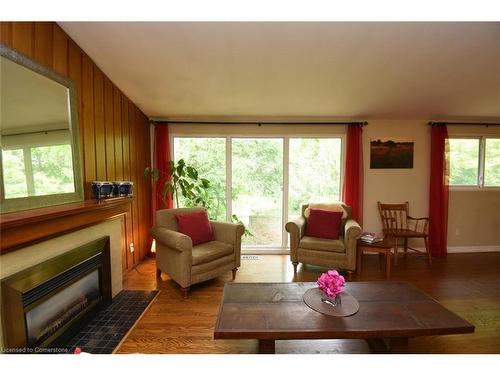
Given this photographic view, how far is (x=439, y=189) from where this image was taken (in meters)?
3.31

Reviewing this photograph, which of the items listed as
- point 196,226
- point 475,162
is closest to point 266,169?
point 196,226

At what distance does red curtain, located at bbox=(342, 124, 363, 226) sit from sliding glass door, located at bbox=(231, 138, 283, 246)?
3.36ft

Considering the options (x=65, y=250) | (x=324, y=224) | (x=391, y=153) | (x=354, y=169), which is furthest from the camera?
(x=391, y=153)

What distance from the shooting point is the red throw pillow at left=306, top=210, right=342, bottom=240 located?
284cm

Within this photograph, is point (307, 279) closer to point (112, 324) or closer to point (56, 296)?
point (112, 324)

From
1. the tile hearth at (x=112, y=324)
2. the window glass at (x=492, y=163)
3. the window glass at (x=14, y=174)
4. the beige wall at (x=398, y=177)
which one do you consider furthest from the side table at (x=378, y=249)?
the window glass at (x=14, y=174)

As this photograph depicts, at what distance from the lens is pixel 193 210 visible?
109 inches

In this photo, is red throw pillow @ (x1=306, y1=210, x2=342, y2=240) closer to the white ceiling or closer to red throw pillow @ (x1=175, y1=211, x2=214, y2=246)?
red throw pillow @ (x1=175, y1=211, x2=214, y2=246)

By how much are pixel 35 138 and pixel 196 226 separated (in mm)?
1597

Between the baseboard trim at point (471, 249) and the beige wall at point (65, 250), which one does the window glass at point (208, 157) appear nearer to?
the beige wall at point (65, 250)

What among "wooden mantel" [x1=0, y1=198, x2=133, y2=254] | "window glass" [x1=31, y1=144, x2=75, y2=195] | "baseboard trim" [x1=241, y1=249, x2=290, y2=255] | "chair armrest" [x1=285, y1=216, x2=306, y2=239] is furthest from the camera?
"baseboard trim" [x1=241, y1=249, x2=290, y2=255]

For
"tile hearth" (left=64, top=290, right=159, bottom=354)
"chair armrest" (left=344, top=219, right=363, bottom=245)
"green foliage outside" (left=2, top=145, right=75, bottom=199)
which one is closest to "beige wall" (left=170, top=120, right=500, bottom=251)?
"chair armrest" (left=344, top=219, right=363, bottom=245)

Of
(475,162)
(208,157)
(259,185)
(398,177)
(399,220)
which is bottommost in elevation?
(399,220)

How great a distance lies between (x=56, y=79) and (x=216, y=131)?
199 cm
